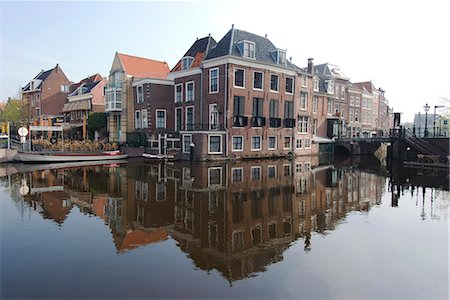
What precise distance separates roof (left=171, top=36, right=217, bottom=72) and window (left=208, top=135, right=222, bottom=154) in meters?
9.66

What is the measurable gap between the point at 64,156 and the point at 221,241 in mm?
25566

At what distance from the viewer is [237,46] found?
32.9 meters

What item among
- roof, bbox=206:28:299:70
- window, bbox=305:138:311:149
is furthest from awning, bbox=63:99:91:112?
window, bbox=305:138:311:149

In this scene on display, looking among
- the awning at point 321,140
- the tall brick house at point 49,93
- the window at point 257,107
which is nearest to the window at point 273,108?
the window at point 257,107

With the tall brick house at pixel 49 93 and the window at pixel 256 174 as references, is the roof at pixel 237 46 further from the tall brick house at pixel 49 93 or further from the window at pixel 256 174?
the tall brick house at pixel 49 93

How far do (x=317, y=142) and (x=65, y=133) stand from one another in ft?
132

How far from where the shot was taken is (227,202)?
545 inches

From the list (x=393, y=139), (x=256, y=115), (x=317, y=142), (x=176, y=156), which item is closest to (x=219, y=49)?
(x=256, y=115)

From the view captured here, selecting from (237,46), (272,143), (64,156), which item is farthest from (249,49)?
(64,156)

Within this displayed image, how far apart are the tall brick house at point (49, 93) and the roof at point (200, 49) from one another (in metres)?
34.2

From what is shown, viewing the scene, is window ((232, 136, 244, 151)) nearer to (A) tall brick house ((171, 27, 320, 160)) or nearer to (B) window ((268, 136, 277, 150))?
(A) tall brick house ((171, 27, 320, 160))

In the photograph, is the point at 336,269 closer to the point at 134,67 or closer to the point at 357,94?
the point at 134,67

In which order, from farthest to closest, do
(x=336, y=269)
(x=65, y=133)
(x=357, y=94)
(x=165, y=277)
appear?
(x=357, y=94) < (x=65, y=133) < (x=336, y=269) < (x=165, y=277)

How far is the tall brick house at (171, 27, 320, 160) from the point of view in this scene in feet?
105
